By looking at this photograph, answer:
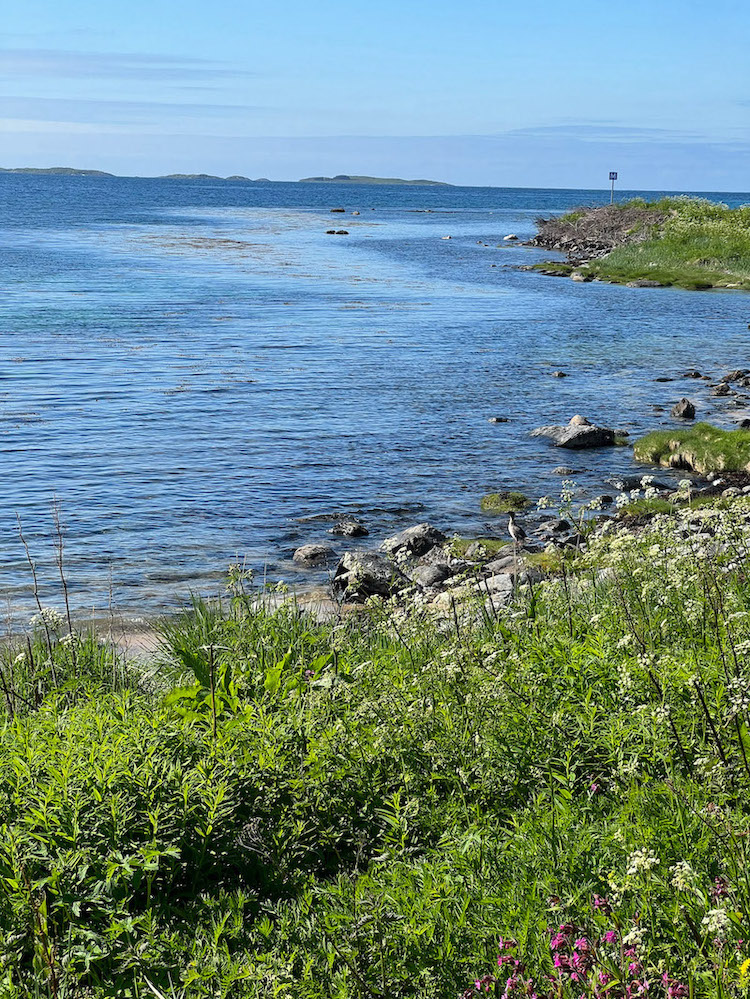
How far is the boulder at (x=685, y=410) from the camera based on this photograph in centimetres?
2430

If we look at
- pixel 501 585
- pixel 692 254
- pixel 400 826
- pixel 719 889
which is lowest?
pixel 501 585

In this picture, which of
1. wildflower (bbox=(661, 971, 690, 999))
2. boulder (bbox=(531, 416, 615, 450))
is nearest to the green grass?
boulder (bbox=(531, 416, 615, 450))

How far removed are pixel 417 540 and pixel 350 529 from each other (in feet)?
4.90

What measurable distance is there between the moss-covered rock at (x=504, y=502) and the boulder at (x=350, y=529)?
2.45m

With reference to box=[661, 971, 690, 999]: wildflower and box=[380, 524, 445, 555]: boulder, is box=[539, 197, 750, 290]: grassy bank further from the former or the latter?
box=[661, 971, 690, 999]: wildflower

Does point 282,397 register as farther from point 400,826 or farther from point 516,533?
point 400,826

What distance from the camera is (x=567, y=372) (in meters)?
31.2

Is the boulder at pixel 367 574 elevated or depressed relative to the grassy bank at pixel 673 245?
depressed

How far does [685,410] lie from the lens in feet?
79.7

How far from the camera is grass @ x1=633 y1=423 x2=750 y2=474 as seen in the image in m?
19.6

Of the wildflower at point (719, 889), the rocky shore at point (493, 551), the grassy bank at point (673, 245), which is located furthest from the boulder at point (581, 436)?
the grassy bank at point (673, 245)

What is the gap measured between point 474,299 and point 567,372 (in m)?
19.2

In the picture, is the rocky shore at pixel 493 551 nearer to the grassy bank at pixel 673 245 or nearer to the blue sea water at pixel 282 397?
the blue sea water at pixel 282 397

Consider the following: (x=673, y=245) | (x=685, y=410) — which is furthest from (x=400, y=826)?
(x=673, y=245)
